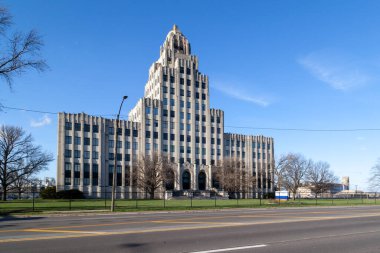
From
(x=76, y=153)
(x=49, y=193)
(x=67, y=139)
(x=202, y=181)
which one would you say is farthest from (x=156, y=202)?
(x=202, y=181)

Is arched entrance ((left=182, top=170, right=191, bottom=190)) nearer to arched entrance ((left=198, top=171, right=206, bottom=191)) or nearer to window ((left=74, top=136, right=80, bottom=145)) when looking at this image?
arched entrance ((left=198, top=171, right=206, bottom=191))

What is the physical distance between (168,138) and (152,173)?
20.2 m

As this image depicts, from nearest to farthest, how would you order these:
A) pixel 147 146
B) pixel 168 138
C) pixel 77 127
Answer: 1. pixel 77 127
2. pixel 147 146
3. pixel 168 138

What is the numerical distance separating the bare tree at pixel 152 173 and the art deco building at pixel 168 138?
25.3ft

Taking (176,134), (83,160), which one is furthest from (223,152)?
(83,160)

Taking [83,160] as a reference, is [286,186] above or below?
below

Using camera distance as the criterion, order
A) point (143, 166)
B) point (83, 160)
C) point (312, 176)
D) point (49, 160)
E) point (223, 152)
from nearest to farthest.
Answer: point (49, 160) < point (143, 166) < point (83, 160) < point (312, 176) < point (223, 152)

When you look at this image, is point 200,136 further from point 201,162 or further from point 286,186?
point 286,186

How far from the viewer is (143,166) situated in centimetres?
7612

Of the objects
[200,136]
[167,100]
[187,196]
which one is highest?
[167,100]

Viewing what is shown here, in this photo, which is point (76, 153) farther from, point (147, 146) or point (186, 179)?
point (186, 179)

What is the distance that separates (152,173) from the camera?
Answer: 2901 inches

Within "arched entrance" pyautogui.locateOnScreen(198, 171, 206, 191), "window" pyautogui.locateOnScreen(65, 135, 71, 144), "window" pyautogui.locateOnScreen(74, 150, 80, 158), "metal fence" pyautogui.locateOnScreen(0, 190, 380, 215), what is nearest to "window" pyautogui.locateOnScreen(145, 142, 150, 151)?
"metal fence" pyautogui.locateOnScreen(0, 190, 380, 215)

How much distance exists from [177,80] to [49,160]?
41.2 m
